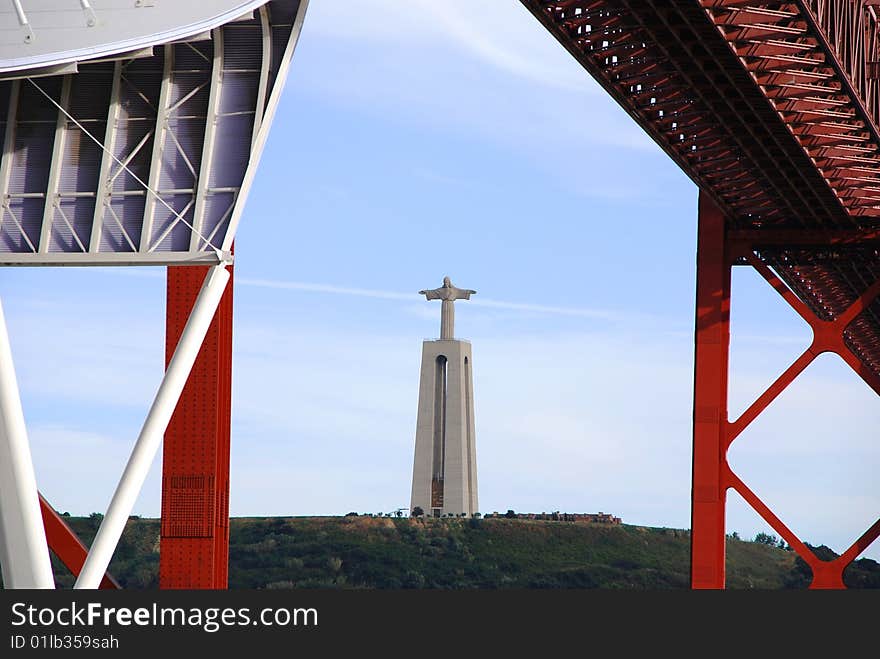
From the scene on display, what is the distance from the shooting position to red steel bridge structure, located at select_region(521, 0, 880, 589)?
22.5 meters

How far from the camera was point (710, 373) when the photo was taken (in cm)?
3338

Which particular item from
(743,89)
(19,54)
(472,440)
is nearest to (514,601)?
(19,54)

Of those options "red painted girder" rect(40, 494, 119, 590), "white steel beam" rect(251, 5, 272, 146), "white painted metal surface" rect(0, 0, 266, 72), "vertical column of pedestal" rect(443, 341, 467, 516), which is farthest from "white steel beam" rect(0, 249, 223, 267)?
"vertical column of pedestal" rect(443, 341, 467, 516)

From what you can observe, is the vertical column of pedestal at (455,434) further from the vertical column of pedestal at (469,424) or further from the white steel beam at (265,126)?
the white steel beam at (265,126)

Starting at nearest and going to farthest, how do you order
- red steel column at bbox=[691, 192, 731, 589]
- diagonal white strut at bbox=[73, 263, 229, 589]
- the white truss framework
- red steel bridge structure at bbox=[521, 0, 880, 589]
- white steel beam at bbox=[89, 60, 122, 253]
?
1. diagonal white strut at bbox=[73, 263, 229, 589]
2. the white truss framework
3. white steel beam at bbox=[89, 60, 122, 253]
4. red steel bridge structure at bbox=[521, 0, 880, 589]
5. red steel column at bbox=[691, 192, 731, 589]

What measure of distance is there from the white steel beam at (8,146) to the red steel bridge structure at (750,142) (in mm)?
A: 6574

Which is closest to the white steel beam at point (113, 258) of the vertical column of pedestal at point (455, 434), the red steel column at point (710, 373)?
the red steel column at point (710, 373)

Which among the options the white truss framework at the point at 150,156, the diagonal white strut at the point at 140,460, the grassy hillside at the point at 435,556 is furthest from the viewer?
the grassy hillside at the point at 435,556

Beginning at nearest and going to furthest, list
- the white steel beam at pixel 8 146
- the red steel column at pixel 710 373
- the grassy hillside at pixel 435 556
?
the white steel beam at pixel 8 146, the red steel column at pixel 710 373, the grassy hillside at pixel 435 556

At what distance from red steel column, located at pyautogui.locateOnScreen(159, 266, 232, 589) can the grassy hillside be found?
1860 inches

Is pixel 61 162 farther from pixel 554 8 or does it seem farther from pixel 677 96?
pixel 677 96

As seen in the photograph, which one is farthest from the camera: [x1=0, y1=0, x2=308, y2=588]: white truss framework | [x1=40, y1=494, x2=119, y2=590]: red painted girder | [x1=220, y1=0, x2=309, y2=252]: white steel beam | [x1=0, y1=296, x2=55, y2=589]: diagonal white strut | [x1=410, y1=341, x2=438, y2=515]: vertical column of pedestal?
[x1=410, y1=341, x2=438, y2=515]: vertical column of pedestal

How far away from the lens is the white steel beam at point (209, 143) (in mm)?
21087

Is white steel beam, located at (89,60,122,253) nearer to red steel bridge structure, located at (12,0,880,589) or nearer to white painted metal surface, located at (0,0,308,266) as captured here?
white painted metal surface, located at (0,0,308,266)
